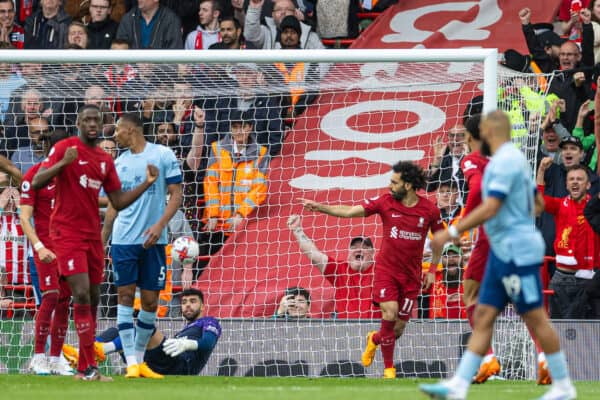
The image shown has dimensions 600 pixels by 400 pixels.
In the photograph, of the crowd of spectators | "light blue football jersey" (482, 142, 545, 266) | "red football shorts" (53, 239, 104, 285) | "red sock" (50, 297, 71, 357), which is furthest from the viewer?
the crowd of spectators

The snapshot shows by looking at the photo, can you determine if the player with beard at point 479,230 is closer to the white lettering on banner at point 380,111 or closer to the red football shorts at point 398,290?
the red football shorts at point 398,290

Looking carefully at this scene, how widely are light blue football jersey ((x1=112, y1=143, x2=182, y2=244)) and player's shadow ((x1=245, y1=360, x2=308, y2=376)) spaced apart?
2.37 metres

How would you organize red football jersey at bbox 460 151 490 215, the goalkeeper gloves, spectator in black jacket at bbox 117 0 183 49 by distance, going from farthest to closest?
spectator in black jacket at bbox 117 0 183 49, the goalkeeper gloves, red football jersey at bbox 460 151 490 215

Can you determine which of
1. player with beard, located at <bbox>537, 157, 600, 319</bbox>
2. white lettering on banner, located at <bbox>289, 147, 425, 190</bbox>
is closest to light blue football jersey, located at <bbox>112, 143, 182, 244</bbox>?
white lettering on banner, located at <bbox>289, 147, 425, 190</bbox>

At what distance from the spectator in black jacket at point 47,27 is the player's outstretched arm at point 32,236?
24.1ft

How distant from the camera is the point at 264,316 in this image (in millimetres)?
13914

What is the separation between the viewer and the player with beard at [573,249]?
13.5 metres

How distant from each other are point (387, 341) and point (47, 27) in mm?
8591

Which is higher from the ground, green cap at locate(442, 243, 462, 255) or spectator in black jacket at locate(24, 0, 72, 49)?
spectator in black jacket at locate(24, 0, 72, 49)

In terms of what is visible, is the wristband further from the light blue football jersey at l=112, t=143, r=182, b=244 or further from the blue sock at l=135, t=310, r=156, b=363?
the blue sock at l=135, t=310, r=156, b=363

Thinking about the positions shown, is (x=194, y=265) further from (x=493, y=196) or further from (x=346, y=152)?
(x=493, y=196)

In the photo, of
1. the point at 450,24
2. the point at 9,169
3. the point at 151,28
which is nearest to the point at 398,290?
the point at 9,169

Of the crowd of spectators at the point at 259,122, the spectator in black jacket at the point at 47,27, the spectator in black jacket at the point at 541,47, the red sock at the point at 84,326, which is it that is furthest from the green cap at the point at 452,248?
the spectator in black jacket at the point at 47,27

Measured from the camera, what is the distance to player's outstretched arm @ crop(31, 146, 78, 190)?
1005 centimetres
